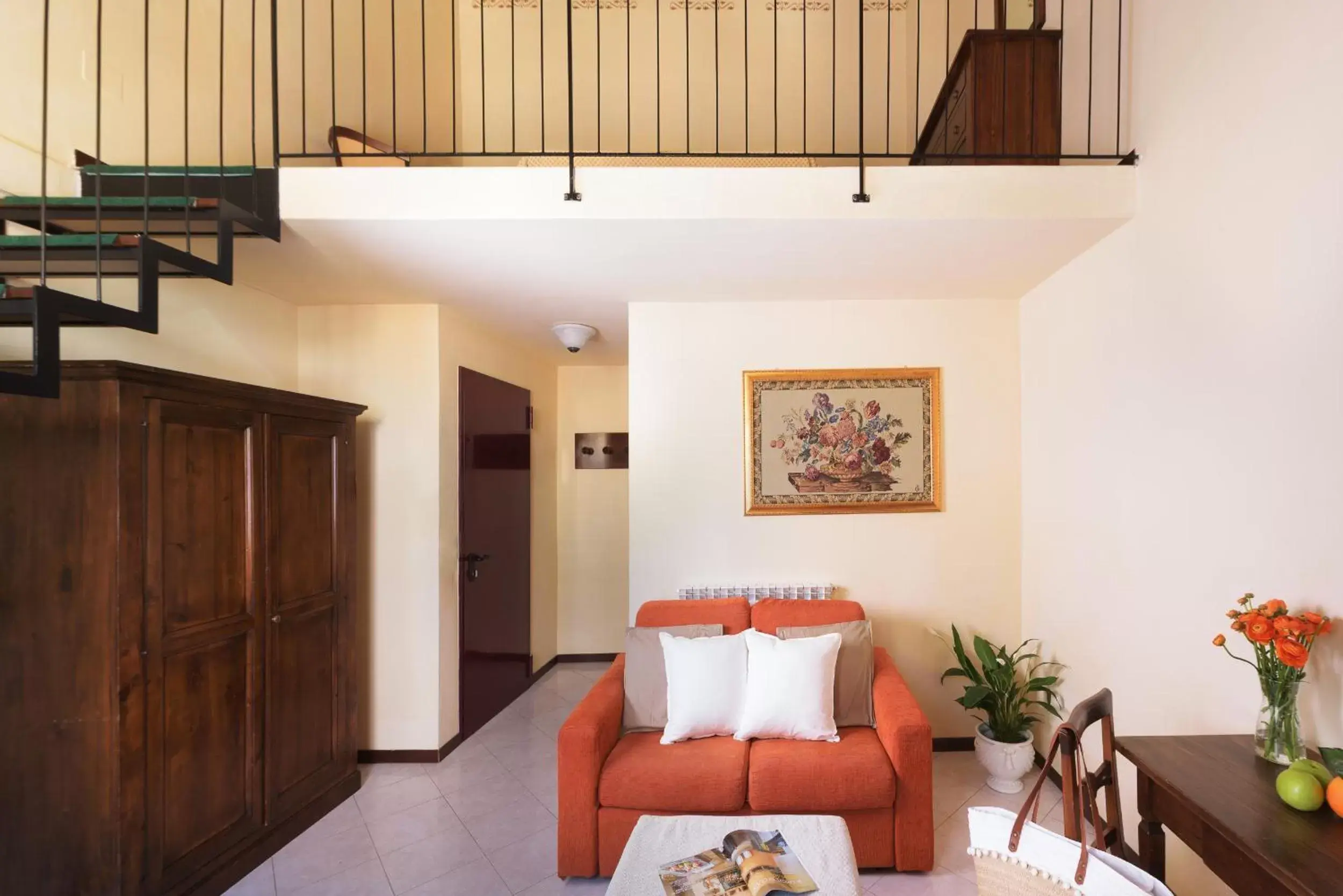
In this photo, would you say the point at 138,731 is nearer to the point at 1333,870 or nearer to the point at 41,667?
the point at 41,667

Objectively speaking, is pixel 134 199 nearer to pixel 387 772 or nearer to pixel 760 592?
pixel 387 772

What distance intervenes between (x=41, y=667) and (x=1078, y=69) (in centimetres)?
412

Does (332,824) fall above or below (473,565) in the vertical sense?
below

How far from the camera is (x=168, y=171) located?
1.93m

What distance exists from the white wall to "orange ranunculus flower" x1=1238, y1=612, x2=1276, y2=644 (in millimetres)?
1693

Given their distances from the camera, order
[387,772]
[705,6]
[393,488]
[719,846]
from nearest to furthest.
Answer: [719,846] < [387,772] < [393,488] < [705,6]

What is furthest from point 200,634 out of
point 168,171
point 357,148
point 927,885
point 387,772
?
point 927,885

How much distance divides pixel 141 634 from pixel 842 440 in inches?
112

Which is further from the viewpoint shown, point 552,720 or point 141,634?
point 552,720

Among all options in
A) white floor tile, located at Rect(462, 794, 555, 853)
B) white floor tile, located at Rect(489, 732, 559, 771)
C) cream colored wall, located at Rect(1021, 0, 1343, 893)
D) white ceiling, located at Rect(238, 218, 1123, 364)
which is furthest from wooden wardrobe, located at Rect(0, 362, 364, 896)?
cream colored wall, located at Rect(1021, 0, 1343, 893)

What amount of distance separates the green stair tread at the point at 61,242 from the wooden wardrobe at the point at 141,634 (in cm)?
33

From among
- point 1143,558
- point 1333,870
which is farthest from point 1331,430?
point 1333,870

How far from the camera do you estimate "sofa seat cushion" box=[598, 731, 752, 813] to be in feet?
6.80

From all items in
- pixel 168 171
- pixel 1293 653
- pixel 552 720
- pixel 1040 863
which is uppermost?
pixel 168 171
